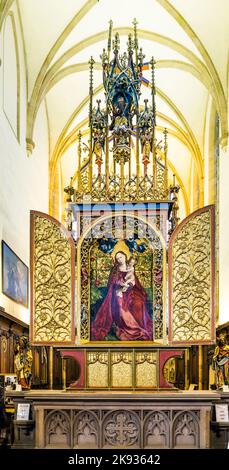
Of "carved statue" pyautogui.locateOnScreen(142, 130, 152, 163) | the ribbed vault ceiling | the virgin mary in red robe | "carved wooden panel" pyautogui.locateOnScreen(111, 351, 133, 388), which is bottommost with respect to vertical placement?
"carved wooden panel" pyautogui.locateOnScreen(111, 351, 133, 388)

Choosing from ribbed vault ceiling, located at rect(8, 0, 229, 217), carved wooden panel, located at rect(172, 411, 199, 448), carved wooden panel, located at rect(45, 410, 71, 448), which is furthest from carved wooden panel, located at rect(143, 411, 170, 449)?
ribbed vault ceiling, located at rect(8, 0, 229, 217)

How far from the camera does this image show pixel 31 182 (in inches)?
800

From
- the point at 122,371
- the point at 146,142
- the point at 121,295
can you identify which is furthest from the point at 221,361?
the point at 146,142

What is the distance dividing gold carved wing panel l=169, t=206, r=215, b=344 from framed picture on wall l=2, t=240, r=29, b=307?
4648 millimetres

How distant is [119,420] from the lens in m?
11.7

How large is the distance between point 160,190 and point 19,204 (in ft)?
19.2

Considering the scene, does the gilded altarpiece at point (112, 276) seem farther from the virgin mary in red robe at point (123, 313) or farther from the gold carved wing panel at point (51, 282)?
the gold carved wing panel at point (51, 282)

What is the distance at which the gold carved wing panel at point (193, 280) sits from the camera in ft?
40.0

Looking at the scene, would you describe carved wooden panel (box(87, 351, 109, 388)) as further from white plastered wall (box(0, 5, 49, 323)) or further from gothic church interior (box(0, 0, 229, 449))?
white plastered wall (box(0, 5, 49, 323))

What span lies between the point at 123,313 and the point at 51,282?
135cm

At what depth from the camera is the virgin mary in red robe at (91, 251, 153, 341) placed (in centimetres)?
1273

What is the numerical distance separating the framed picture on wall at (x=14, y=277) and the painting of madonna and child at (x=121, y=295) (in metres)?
Answer: 3.50

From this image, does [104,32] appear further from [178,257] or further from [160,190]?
[178,257]
